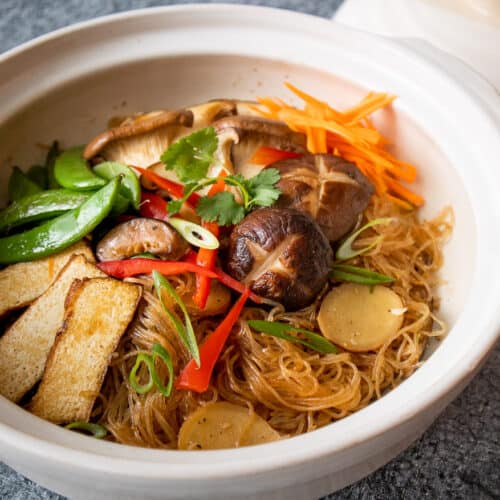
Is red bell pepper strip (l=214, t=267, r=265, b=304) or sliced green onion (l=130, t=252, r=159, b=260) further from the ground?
sliced green onion (l=130, t=252, r=159, b=260)

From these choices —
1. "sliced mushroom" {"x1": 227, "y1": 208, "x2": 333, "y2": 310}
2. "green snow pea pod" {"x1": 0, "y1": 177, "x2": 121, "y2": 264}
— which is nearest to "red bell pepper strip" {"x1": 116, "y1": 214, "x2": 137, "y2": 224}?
"green snow pea pod" {"x1": 0, "y1": 177, "x2": 121, "y2": 264}

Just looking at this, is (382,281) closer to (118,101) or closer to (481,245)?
(481,245)

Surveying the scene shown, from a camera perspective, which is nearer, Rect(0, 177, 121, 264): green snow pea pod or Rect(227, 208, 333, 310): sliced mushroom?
Rect(227, 208, 333, 310): sliced mushroom

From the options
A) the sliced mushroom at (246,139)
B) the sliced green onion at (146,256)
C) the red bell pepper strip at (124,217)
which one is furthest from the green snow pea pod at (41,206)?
the sliced mushroom at (246,139)

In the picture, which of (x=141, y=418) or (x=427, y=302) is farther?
(x=427, y=302)

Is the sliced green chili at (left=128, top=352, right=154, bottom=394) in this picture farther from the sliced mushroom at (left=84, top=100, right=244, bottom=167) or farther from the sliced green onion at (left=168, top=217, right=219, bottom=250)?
the sliced mushroom at (left=84, top=100, right=244, bottom=167)

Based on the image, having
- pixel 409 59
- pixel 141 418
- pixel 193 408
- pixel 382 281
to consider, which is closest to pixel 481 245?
pixel 382 281
